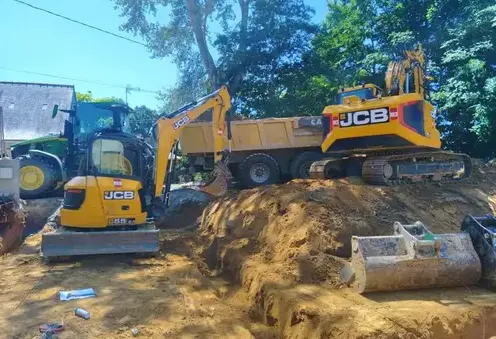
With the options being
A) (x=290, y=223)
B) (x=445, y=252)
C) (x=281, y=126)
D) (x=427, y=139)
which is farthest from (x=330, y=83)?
(x=445, y=252)

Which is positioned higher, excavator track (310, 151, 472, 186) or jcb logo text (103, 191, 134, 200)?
excavator track (310, 151, 472, 186)

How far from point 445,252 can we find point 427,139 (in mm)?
4968

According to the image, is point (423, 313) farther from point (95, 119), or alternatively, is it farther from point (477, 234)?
point (95, 119)

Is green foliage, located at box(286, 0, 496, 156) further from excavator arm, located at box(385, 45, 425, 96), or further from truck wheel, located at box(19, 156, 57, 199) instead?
truck wheel, located at box(19, 156, 57, 199)

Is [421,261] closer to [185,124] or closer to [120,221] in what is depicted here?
[120,221]

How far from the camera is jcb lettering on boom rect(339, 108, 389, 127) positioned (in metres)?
9.45

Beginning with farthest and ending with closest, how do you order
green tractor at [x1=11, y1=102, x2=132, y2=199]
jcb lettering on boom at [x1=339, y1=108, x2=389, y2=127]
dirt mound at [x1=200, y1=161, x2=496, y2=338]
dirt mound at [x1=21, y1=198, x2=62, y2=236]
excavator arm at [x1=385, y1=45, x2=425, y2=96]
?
dirt mound at [x1=21, y1=198, x2=62, y2=236] → green tractor at [x1=11, y1=102, x2=132, y2=199] → excavator arm at [x1=385, y1=45, x2=425, y2=96] → jcb lettering on boom at [x1=339, y1=108, x2=389, y2=127] → dirt mound at [x1=200, y1=161, x2=496, y2=338]

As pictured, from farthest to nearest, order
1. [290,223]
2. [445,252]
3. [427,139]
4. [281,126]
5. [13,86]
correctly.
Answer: [13,86], [281,126], [427,139], [290,223], [445,252]

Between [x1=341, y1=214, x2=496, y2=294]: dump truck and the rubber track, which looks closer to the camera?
[x1=341, y1=214, x2=496, y2=294]: dump truck

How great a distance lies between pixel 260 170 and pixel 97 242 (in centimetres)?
689

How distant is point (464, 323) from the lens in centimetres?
432

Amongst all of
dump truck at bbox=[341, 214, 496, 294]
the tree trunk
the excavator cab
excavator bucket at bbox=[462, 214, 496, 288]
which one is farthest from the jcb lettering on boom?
the tree trunk

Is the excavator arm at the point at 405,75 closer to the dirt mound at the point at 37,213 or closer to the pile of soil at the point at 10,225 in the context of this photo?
the pile of soil at the point at 10,225

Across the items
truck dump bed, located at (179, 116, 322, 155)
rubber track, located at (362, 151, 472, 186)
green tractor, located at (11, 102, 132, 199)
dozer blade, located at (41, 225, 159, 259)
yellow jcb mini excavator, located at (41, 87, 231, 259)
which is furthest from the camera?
truck dump bed, located at (179, 116, 322, 155)
